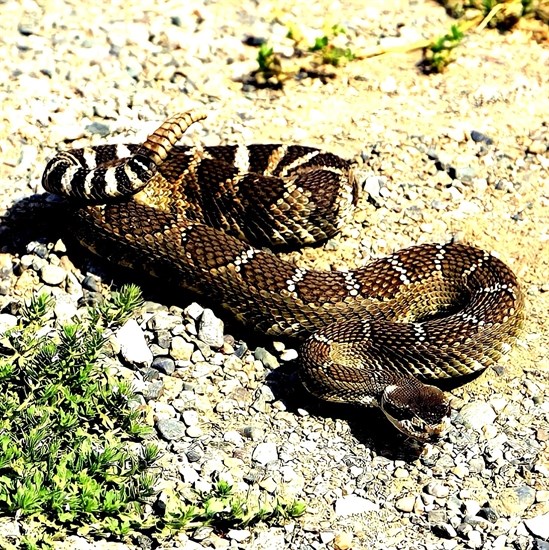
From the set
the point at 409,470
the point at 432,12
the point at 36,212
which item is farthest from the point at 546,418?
the point at 432,12

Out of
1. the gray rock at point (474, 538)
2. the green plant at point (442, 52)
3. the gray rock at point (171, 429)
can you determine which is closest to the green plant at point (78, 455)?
the gray rock at point (171, 429)

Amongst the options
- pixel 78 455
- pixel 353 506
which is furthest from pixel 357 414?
pixel 78 455

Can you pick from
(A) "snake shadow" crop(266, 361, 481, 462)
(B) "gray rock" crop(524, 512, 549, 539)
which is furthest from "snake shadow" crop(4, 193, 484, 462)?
(B) "gray rock" crop(524, 512, 549, 539)

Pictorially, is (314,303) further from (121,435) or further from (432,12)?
(432,12)

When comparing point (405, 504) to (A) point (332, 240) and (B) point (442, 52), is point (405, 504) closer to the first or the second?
(A) point (332, 240)

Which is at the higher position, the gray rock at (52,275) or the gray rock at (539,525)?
the gray rock at (539,525)

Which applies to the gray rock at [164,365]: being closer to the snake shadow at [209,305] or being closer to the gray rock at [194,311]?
the gray rock at [194,311]
